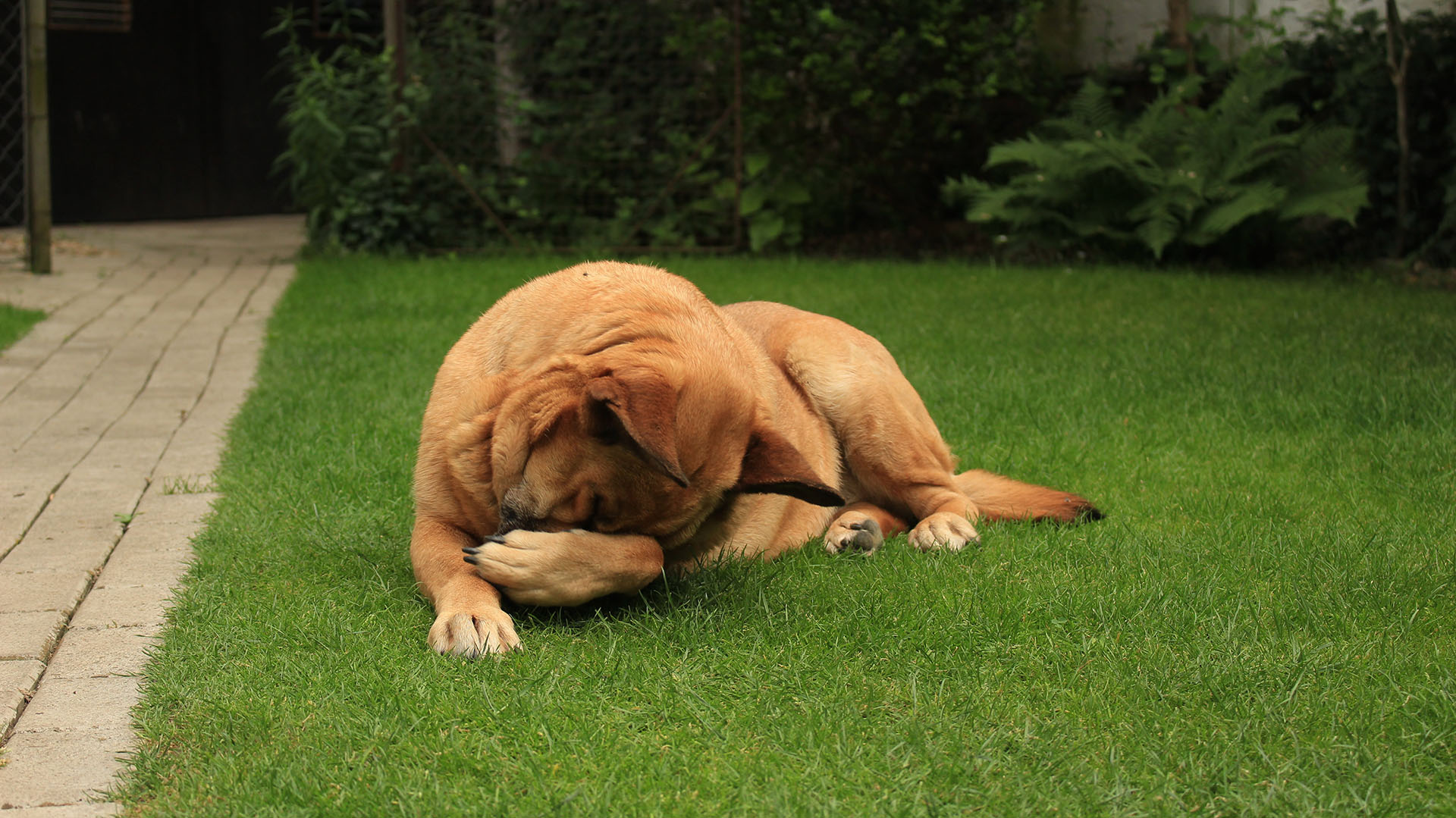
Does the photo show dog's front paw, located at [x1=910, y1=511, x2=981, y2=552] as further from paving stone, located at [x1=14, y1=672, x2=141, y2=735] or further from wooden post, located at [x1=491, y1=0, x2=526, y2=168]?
wooden post, located at [x1=491, y1=0, x2=526, y2=168]

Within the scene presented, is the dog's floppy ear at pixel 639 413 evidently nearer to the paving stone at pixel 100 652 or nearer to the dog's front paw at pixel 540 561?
the dog's front paw at pixel 540 561

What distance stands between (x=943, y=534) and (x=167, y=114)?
1514cm

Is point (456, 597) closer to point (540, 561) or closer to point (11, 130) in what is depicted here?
point (540, 561)

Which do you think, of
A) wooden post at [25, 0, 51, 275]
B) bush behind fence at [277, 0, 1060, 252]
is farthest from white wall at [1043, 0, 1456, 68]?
wooden post at [25, 0, 51, 275]

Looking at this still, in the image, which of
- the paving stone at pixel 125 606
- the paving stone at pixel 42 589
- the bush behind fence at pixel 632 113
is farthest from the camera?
the bush behind fence at pixel 632 113

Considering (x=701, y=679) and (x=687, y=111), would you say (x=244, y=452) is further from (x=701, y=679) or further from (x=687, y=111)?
(x=687, y=111)

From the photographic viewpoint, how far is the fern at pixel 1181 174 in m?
10.2

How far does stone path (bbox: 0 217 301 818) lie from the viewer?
8.61 feet

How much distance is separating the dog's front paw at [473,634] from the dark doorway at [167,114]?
12.9 meters

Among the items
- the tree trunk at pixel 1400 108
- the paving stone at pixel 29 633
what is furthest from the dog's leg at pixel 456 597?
the tree trunk at pixel 1400 108

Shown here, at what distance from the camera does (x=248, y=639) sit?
3.03m

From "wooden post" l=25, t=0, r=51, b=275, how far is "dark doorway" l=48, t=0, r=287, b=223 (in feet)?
15.2

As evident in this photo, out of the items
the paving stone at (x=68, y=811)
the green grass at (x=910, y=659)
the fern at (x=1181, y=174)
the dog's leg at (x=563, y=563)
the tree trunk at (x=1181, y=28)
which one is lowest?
the paving stone at (x=68, y=811)

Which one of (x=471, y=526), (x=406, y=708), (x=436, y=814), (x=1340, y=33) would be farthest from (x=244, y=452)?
(x=1340, y=33)
